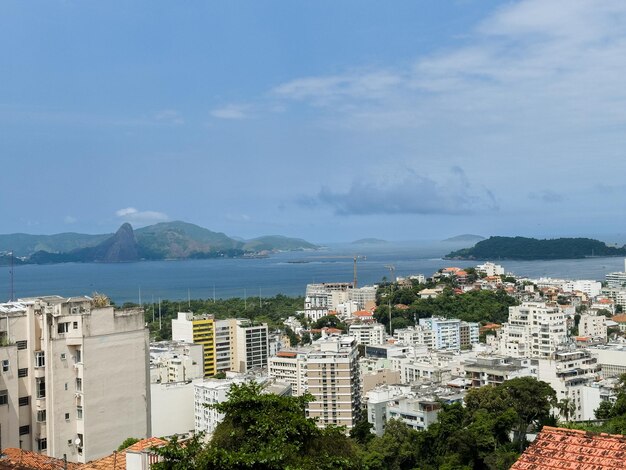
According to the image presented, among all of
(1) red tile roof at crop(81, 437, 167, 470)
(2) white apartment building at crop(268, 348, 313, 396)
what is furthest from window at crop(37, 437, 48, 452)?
(2) white apartment building at crop(268, 348, 313, 396)

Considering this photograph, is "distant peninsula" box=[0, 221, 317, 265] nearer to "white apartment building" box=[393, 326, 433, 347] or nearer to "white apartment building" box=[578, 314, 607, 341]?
"white apartment building" box=[393, 326, 433, 347]

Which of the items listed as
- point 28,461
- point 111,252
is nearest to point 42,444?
point 28,461

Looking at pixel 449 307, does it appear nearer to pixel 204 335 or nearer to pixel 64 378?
pixel 204 335

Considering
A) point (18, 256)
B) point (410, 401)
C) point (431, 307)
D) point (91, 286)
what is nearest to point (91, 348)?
point (410, 401)

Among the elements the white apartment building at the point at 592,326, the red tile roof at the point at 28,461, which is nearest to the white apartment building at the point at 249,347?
the white apartment building at the point at 592,326

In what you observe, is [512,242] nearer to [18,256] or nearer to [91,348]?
[18,256]

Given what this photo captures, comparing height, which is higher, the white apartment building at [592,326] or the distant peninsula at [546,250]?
the distant peninsula at [546,250]

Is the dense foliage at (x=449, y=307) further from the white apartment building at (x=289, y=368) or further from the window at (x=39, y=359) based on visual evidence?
the window at (x=39, y=359)
